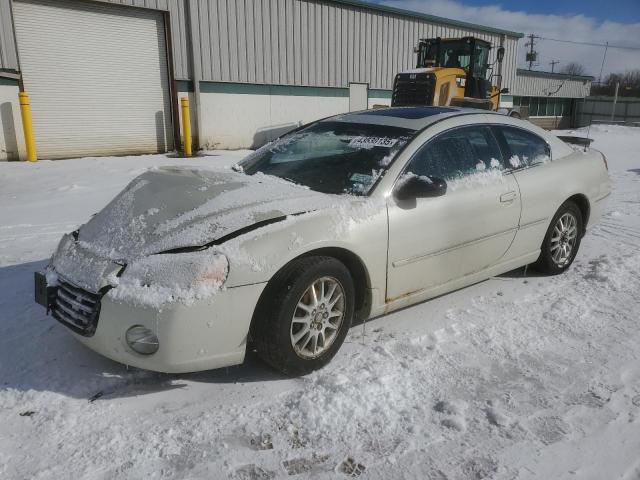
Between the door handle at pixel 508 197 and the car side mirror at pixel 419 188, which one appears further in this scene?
the door handle at pixel 508 197

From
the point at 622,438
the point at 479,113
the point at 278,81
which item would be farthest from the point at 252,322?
the point at 278,81

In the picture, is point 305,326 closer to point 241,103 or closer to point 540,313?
point 540,313

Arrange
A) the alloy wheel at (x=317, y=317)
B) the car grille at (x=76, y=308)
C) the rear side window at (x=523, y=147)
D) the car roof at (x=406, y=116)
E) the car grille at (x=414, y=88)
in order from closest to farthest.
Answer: the car grille at (x=76, y=308) < the alloy wheel at (x=317, y=317) < the car roof at (x=406, y=116) < the rear side window at (x=523, y=147) < the car grille at (x=414, y=88)

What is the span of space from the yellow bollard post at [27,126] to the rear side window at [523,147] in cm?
1063

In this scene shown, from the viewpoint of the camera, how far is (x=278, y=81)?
632 inches

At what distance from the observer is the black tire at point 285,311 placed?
9.01 feet

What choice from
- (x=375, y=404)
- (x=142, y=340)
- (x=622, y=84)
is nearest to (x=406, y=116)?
(x=375, y=404)

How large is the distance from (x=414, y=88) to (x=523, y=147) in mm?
8776

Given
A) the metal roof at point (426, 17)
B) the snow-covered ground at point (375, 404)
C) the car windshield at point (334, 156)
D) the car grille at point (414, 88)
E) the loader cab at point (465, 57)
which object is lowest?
the snow-covered ground at point (375, 404)

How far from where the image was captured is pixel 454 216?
3.57 metres

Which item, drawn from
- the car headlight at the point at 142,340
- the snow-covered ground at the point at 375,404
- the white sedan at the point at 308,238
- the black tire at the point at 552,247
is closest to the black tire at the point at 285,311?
the white sedan at the point at 308,238

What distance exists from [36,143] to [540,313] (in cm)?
1181

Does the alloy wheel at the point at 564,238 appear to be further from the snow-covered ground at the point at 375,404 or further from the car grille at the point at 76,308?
the car grille at the point at 76,308

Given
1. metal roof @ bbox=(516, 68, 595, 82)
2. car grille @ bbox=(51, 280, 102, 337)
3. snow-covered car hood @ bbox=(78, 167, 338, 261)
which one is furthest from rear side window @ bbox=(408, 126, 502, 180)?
metal roof @ bbox=(516, 68, 595, 82)
